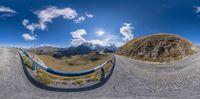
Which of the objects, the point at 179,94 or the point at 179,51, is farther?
the point at 179,51

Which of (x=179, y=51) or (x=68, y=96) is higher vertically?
(x=179, y=51)

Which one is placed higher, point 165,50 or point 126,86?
point 165,50

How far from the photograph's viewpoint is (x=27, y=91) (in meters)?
32.2

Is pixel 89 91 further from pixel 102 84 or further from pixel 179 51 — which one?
pixel 179 51

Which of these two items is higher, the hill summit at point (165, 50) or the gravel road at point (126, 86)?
the hill summit at point (165, 50)

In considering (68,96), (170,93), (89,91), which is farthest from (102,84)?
(170,93)

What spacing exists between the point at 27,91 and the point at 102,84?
436 inches

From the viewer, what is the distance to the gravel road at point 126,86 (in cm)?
3043

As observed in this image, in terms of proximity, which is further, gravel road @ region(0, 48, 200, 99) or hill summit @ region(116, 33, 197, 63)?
hill summit @ region(116, 33, 197, 63)

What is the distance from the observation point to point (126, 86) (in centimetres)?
3553

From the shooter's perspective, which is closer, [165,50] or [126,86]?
[126,86]

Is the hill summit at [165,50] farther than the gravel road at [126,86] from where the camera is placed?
Yes

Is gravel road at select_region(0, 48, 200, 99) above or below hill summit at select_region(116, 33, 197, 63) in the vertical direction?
below

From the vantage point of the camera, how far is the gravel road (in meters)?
30.4
